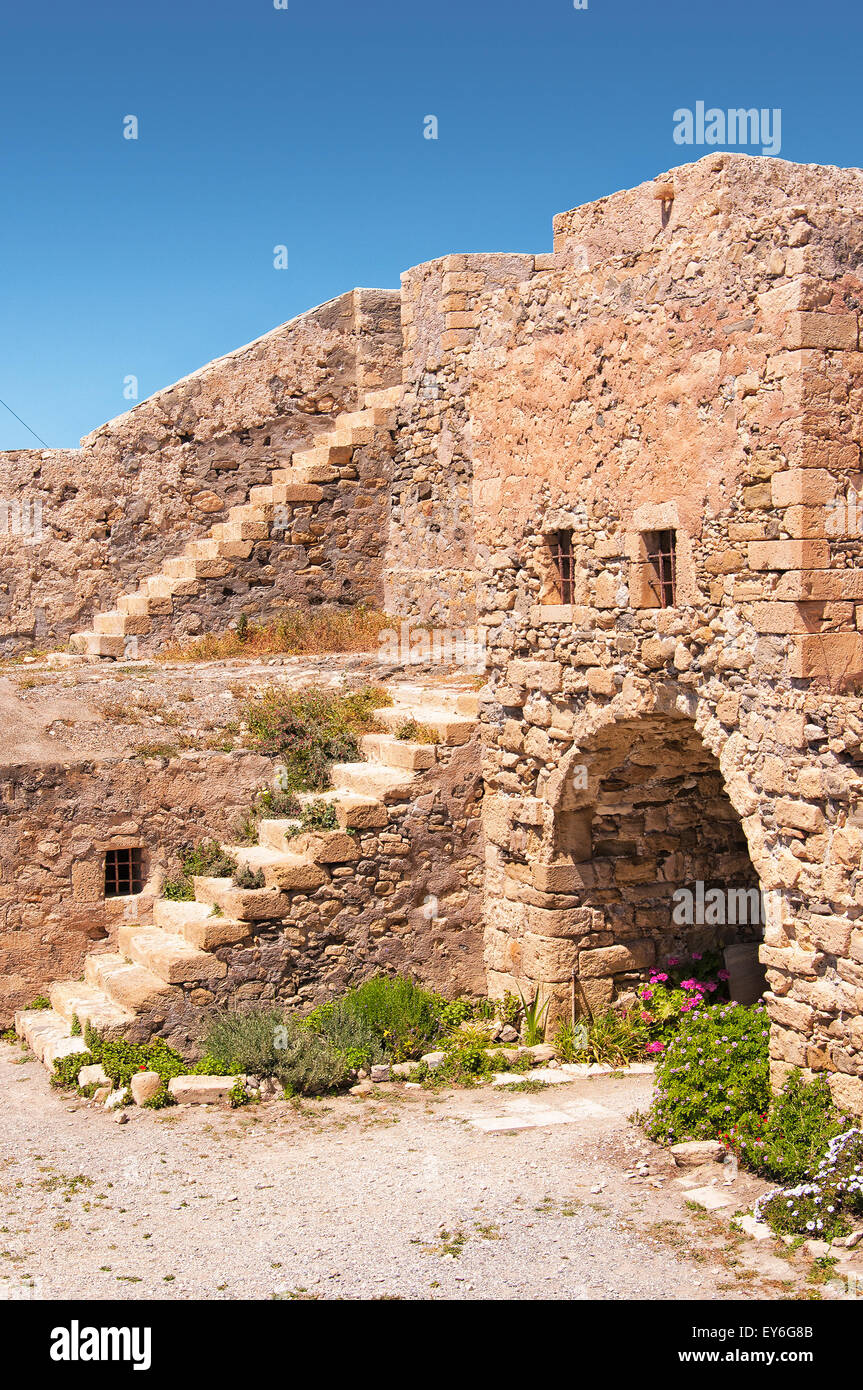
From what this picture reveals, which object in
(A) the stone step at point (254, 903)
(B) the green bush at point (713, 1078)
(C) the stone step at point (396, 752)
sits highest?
(C) the stone step at point (396, 752)

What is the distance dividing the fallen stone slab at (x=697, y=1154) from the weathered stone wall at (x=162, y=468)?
8.49 meters

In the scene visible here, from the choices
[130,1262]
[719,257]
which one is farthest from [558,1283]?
[719,257]

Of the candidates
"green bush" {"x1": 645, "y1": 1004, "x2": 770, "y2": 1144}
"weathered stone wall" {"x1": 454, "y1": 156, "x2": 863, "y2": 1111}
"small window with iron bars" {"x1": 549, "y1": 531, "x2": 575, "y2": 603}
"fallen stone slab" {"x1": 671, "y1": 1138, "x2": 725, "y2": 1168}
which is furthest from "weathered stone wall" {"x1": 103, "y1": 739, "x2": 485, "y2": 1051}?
"fallen stone slab" {"x1": 671, "y1": 1138, "x2": 725, "y2": 1168}

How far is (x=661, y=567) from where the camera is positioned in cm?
820

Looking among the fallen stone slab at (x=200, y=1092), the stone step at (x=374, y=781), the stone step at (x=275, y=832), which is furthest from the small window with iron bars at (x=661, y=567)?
the fallen stone slab at (x=200, y=1092)

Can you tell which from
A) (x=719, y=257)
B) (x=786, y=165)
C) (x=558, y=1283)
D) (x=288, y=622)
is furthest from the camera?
(x=288, y=622)

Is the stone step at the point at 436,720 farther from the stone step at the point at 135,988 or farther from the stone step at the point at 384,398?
the stone step at the point at 384,398

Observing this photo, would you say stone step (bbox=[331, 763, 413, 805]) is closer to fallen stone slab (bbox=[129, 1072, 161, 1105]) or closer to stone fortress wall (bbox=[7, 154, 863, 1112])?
stone fortress wall (bbox=[7, 154, 863, 1112])

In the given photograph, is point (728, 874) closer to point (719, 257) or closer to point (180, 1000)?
point (180, 1000)

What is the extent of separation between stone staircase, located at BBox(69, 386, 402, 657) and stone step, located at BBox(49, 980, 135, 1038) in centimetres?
468

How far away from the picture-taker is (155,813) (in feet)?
34.2

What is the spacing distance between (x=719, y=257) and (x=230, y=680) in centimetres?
622

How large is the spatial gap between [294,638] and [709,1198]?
8344 millimetres

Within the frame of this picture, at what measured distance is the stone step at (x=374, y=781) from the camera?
9977 mm
